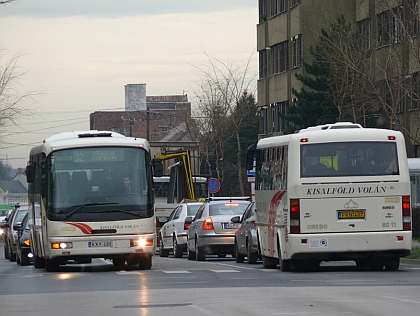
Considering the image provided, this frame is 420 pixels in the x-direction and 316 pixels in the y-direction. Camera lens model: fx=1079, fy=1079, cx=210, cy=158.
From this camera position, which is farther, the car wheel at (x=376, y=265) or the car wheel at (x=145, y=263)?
the car wheel at (x=145, y=263)

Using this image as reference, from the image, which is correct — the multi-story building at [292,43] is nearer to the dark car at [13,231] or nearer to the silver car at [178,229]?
the silver car at [178,229]

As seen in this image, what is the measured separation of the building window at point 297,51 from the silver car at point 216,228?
2862cm

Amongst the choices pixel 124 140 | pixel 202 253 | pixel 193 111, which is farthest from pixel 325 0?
pixel 124 140

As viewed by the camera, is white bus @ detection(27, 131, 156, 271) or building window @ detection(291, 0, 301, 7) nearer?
white bus @ detection(27, 131, 156, 271)

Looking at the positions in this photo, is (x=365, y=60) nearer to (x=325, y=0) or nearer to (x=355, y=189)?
(x=355, y=189)

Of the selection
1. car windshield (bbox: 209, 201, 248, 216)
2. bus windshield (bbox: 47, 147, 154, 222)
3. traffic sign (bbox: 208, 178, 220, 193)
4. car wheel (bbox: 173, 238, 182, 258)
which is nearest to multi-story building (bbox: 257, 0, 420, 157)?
traffic sign (bbox: 208, 178, 220, 193)

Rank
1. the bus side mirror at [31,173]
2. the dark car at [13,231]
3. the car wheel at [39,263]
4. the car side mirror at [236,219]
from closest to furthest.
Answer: the bus side mirror at [31,173] → the car side mirror at [236,219] → the car wheel at [39,263] → the dark car at [13,231]

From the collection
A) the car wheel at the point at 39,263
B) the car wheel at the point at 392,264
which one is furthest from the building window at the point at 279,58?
the car wheel at the point at 392,264

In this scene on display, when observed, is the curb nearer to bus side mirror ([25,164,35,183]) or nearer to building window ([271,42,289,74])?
bus side mirror ([25,164,35,183])

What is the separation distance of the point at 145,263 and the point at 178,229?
31.4ft

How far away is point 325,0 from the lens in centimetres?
5403

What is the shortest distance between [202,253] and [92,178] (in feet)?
20.8

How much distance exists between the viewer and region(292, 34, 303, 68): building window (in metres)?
56.0

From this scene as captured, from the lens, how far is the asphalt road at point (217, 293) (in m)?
12.6
